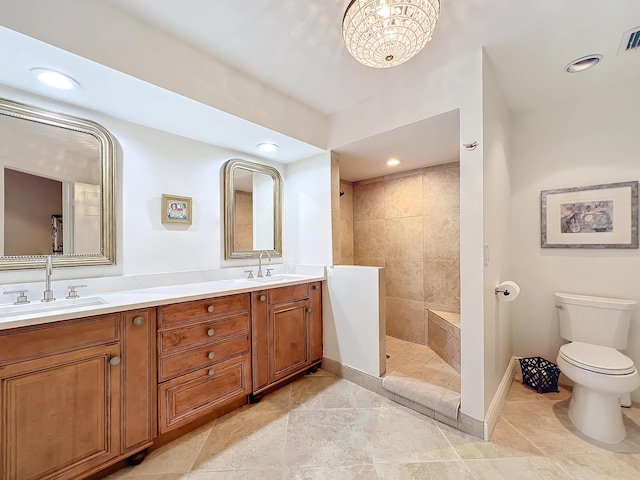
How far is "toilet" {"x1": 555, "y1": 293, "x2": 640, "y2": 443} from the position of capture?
1559 mm

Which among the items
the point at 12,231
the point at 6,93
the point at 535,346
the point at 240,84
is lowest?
the point at 535,346

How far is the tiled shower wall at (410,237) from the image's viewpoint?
114 inches

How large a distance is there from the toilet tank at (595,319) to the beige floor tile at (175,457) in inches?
109

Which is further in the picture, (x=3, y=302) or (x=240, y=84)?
(x=240, y=84)

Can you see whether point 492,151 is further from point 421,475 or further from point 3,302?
point 3,302

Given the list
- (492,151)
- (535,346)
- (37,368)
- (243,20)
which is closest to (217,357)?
(37,368)

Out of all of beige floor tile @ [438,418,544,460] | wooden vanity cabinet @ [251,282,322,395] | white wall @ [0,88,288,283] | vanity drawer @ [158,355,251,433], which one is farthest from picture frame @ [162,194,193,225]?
beige floor tile @ [438,418,544,460]

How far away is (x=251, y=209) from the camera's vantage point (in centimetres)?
263

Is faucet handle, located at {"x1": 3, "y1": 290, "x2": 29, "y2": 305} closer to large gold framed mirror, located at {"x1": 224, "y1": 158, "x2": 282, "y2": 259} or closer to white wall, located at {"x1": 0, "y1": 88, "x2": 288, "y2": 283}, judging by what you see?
white wall, located at {"x1": 0, "y1": 88, "x2": 288, "y2": 283}

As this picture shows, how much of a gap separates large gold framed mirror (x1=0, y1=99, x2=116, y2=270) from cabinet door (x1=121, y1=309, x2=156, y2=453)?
0.63 metres

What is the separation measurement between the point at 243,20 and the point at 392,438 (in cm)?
257

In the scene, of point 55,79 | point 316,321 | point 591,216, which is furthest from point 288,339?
point 591,216

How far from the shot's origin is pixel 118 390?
1.38 metres

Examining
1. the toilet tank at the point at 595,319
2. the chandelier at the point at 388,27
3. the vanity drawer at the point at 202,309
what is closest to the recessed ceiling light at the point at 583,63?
the chandelier at the point at 388,27
